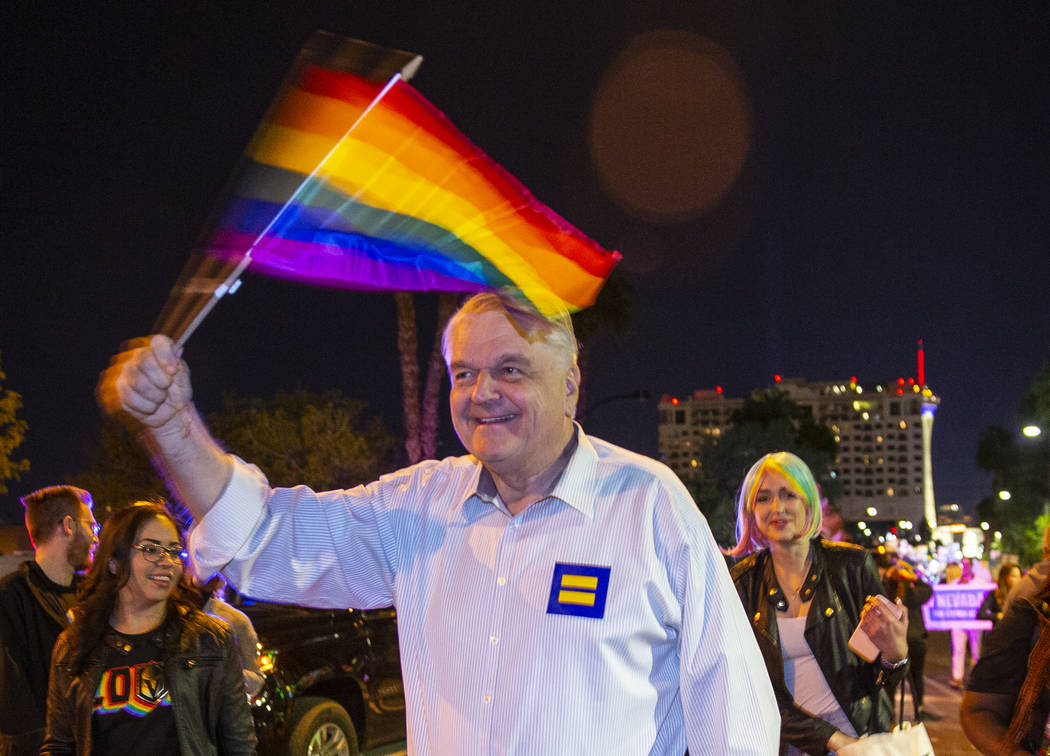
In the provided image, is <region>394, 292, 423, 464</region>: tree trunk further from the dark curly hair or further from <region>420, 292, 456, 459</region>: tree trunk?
the dark curly hair

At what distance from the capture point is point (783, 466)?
488 centimetres

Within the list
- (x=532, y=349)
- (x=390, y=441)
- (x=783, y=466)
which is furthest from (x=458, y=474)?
(x=390, y=441)

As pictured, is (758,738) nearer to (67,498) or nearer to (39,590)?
(39,590)

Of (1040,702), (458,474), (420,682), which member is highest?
(458,474)

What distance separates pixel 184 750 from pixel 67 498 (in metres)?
2.13

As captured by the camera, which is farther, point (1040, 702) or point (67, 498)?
point (67, 498)

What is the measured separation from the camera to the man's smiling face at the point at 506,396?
2684 mm

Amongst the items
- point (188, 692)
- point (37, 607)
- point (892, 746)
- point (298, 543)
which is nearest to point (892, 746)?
point (892, 746)

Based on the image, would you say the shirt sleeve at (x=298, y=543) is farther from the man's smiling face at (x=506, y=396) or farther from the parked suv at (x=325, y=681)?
the parked suv at (x=325, y=681)

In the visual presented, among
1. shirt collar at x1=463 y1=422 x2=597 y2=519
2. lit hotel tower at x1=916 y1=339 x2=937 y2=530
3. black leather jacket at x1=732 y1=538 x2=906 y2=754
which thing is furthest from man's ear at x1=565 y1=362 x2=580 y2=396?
lit hotel tower at x1=916 y1=339 x2=937 y2=530

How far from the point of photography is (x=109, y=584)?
4.01 meters

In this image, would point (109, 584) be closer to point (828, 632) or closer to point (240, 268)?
point (240, 268)

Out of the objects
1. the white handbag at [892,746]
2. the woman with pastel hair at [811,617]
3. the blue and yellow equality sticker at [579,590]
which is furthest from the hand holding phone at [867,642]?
the blue and yellow equality sticker at [579,590]

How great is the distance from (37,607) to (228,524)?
3.08 m
